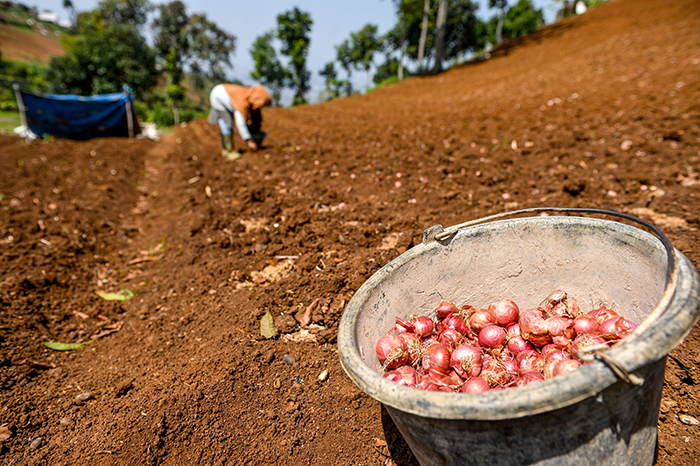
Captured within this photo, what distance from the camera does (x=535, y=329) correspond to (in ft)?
6.20

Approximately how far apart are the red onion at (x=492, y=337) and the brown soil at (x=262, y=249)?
27.8 inches

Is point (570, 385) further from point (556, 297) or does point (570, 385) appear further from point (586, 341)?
point (556, 297)

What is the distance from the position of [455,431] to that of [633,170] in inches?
181

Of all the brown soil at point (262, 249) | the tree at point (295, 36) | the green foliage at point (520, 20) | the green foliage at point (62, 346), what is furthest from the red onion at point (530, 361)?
the green foliage at point (520, 20)

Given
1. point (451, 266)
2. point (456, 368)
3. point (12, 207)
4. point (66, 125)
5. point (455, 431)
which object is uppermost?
point (66, 125)

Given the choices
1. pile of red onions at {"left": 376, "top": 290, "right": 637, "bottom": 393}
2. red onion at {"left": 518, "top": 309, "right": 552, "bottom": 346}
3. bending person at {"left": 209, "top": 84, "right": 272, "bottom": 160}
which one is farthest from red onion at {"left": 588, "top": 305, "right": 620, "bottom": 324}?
bending person at {"left": 209, "top": 84, "right": 272, "bottom": 160}

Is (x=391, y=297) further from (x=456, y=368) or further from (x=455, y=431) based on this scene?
(x=455, y=431)

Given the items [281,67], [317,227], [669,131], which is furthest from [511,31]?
[317,227]

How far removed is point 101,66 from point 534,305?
2662 cm

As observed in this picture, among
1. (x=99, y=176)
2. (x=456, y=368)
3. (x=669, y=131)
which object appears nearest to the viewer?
(x=456, y=368)

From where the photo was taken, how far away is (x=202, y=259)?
3.71 metres

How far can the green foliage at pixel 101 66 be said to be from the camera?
818 inches

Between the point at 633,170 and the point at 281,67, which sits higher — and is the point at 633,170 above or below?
below

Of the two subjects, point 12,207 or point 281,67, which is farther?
point 281,67
